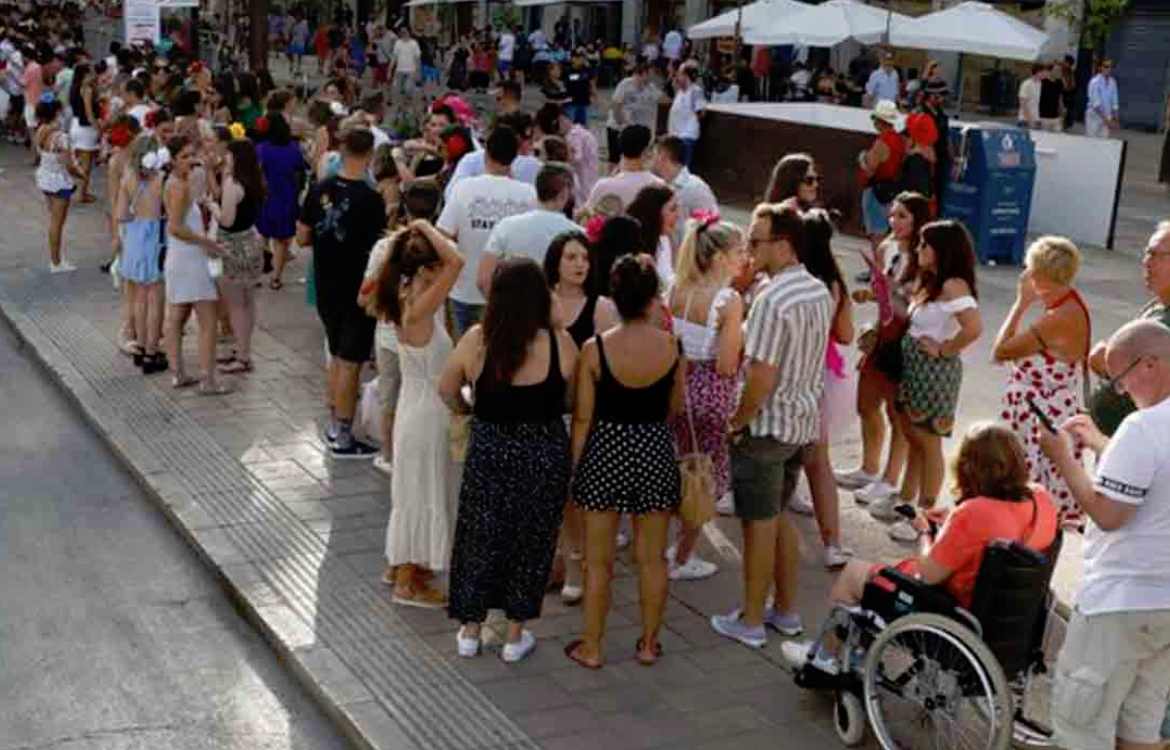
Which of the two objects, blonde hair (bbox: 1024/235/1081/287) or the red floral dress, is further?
the red floral dress

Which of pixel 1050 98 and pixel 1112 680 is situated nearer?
pixel 1112 680

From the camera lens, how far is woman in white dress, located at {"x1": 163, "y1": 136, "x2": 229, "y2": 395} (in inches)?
376

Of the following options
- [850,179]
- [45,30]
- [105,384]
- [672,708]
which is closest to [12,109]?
[45,30]

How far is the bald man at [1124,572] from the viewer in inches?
182

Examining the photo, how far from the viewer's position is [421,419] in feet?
21.9

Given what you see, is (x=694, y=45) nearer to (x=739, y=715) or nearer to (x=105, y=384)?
(x=105, y=384)

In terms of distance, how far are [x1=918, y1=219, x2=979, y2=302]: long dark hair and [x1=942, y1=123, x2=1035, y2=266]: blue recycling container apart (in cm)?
849

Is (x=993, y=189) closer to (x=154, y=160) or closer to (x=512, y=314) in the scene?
(x=154, y=160)

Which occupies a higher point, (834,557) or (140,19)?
(140,19)

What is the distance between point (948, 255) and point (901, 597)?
102 inches

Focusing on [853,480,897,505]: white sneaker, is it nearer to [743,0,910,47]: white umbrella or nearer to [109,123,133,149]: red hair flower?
[109,123,133,149]: red hair flower

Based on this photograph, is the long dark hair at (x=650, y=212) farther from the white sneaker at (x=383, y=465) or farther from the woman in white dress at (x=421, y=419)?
the white sneaker at (x=383, y=465)

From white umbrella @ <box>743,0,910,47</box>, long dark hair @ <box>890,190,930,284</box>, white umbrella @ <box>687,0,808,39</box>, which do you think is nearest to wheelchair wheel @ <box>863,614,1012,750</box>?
long dark hair @ <box>890,190,930,284</box>

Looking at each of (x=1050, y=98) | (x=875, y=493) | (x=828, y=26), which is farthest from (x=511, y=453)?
(x=1050, y=98)
